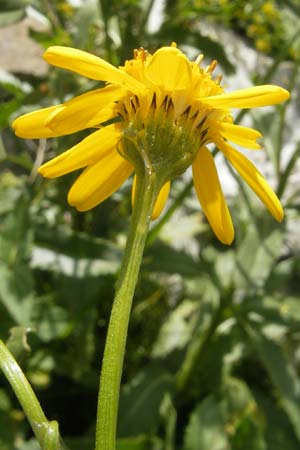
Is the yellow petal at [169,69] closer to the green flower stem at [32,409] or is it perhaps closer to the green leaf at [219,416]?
the green flower stem at [32,409]

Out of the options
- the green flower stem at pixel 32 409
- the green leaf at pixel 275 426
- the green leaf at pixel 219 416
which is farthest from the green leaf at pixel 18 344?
the green leaf at pixel 275 426

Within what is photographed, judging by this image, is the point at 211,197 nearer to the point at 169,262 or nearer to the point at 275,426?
the point at 169,262

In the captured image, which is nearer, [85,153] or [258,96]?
[258,96]

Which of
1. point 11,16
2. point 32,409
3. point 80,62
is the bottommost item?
point 11,16

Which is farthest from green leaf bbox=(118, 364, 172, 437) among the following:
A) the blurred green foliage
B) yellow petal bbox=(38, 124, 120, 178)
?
yellow petal bbox=(38, 124, 120, 178)

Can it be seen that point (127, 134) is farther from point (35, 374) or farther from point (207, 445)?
point (35, 374)

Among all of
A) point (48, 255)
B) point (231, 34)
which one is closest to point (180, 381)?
point (48, 255)

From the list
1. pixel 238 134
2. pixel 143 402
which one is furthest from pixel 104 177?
pixel 143 402

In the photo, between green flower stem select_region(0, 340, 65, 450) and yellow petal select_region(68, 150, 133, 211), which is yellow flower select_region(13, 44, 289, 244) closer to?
yellow petal select_region(68, 150, 133, 211)
